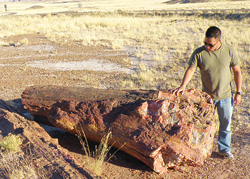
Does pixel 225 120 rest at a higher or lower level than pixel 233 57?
lower

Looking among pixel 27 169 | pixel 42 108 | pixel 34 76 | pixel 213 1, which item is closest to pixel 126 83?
pixel 34 76

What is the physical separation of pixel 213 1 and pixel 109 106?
7124 centimetres

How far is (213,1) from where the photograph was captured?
225ft

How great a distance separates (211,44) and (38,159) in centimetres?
286

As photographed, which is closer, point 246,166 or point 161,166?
point 161,166

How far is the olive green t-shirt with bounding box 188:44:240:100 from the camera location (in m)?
4.14

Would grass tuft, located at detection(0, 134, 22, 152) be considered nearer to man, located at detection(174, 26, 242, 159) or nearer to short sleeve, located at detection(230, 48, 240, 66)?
man, located at detection(174, 26, 242, 159)

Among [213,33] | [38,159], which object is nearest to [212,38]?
[213,33]

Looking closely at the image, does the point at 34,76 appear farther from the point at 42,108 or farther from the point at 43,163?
the point at 43,163

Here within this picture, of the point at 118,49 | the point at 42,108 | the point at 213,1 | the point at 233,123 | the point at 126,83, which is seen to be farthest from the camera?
the point at 213,1

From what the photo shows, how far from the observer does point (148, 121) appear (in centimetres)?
404

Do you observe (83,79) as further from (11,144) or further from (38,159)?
(38,159)

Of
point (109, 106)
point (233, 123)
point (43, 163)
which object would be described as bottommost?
point (233, 123)

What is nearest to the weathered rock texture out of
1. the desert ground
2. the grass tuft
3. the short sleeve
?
the grass tuft
